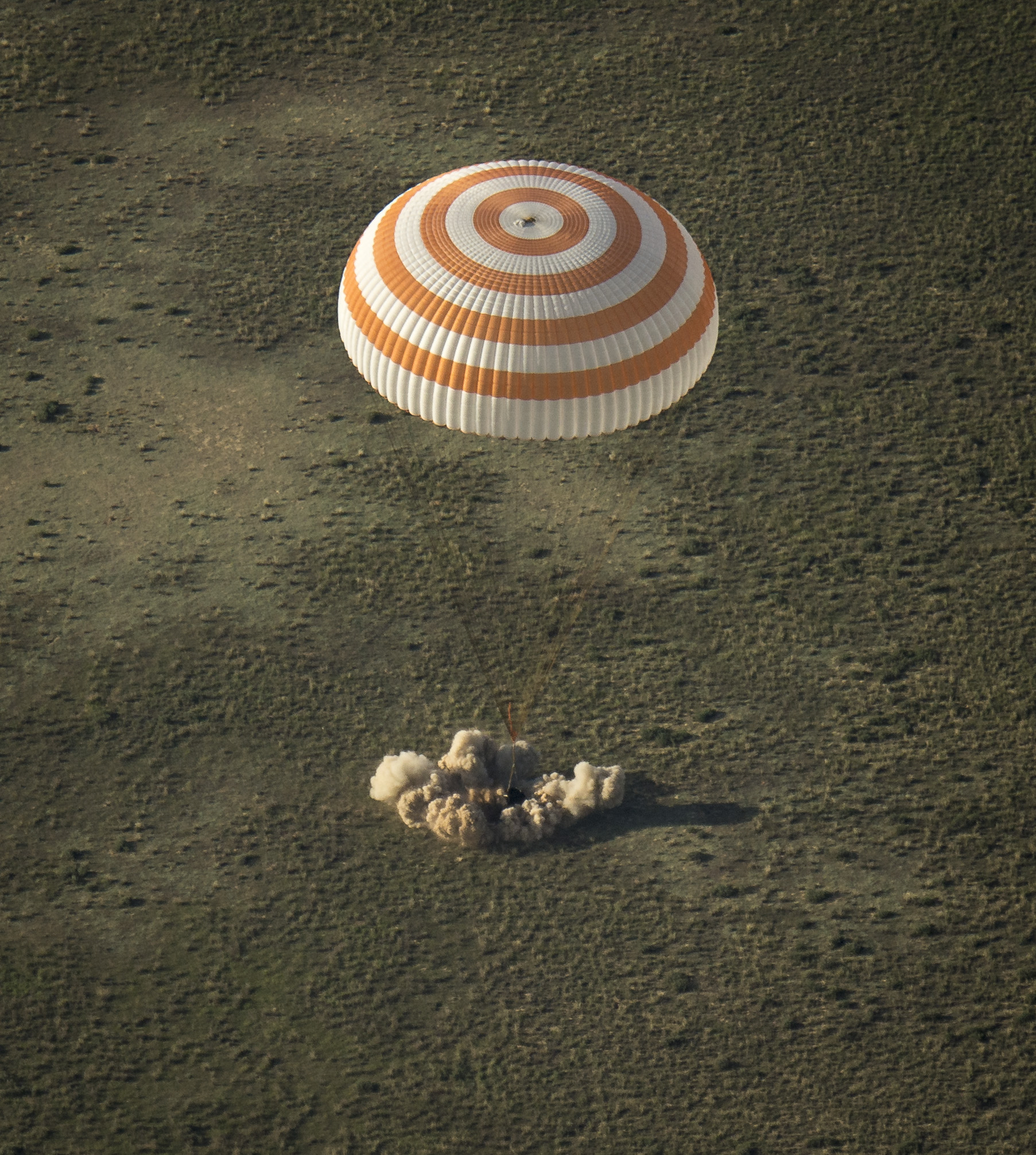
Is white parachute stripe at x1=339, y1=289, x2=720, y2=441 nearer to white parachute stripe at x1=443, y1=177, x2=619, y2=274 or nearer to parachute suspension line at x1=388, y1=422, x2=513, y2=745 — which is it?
white parachute stripe at x1=443, y1=177, x2=619, y2=274

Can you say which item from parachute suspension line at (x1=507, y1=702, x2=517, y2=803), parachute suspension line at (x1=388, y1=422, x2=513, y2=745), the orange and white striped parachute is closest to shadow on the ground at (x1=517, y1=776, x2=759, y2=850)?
parachute suspension line at (x1=507, y1=702, x2=517, y2=803)

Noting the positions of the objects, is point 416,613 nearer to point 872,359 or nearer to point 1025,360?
point 872,359

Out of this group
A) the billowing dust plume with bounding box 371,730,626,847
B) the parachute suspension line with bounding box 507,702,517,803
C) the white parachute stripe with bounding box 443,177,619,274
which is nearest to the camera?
the white parachute stripe with bounding box 443,177,619,274

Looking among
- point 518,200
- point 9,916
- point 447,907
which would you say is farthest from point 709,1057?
point 518,200

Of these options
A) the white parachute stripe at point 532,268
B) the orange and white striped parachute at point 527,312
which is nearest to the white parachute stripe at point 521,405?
the orange and white striped parachute at point 527,312

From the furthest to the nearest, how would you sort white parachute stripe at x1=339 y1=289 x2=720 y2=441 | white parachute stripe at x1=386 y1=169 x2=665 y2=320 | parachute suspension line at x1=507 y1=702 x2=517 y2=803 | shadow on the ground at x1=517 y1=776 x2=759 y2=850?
1. shadow on the ground at x1=517 y1=776 x2=759 y2=850
2. parachute suspension line at x1=507 y1=702 x2=517 y2=803
3. white parachute stripe at x1=339 y1=289 x2=720 y2=441
4. white parachute stripe at x1=386 y1=169 x2=665 y2=320

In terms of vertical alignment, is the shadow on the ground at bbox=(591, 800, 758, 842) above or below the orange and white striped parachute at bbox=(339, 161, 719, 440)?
below

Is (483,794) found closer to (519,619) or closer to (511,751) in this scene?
(511,751)

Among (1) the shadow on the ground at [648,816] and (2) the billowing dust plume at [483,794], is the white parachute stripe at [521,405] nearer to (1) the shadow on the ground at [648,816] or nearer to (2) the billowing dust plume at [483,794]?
(2) the billowing dust plume at [483,794]
